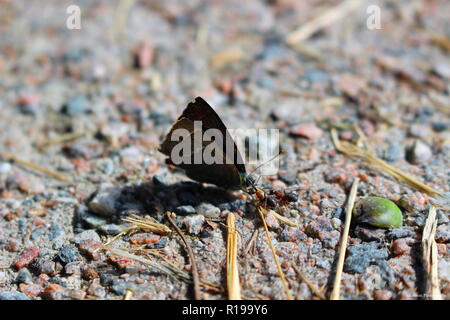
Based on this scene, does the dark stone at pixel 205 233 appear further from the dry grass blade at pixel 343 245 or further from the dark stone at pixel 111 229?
the dry grass blade at pixel 343 245

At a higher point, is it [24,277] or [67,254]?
[67,254]

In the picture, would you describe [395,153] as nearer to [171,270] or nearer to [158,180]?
[158,180]

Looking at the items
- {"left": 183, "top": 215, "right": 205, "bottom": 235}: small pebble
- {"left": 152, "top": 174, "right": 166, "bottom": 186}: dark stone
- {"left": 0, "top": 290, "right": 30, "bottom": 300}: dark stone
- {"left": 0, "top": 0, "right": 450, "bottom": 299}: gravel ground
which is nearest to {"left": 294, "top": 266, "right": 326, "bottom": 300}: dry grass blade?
{"left": 0, "top": 0, "right": 450, "bottom": 299}: gravel ground

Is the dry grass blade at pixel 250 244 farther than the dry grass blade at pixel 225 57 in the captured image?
No

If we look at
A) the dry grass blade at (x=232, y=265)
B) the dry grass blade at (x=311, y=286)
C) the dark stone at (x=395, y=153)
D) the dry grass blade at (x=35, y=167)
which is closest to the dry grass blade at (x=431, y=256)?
the dry grass blade at (x=311, y=286)

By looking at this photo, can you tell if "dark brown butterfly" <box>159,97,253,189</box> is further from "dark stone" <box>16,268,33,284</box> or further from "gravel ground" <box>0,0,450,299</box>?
"dark stone" <box>16,268,33,284</box>

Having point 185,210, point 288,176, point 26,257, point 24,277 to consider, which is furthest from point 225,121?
point 24,277
